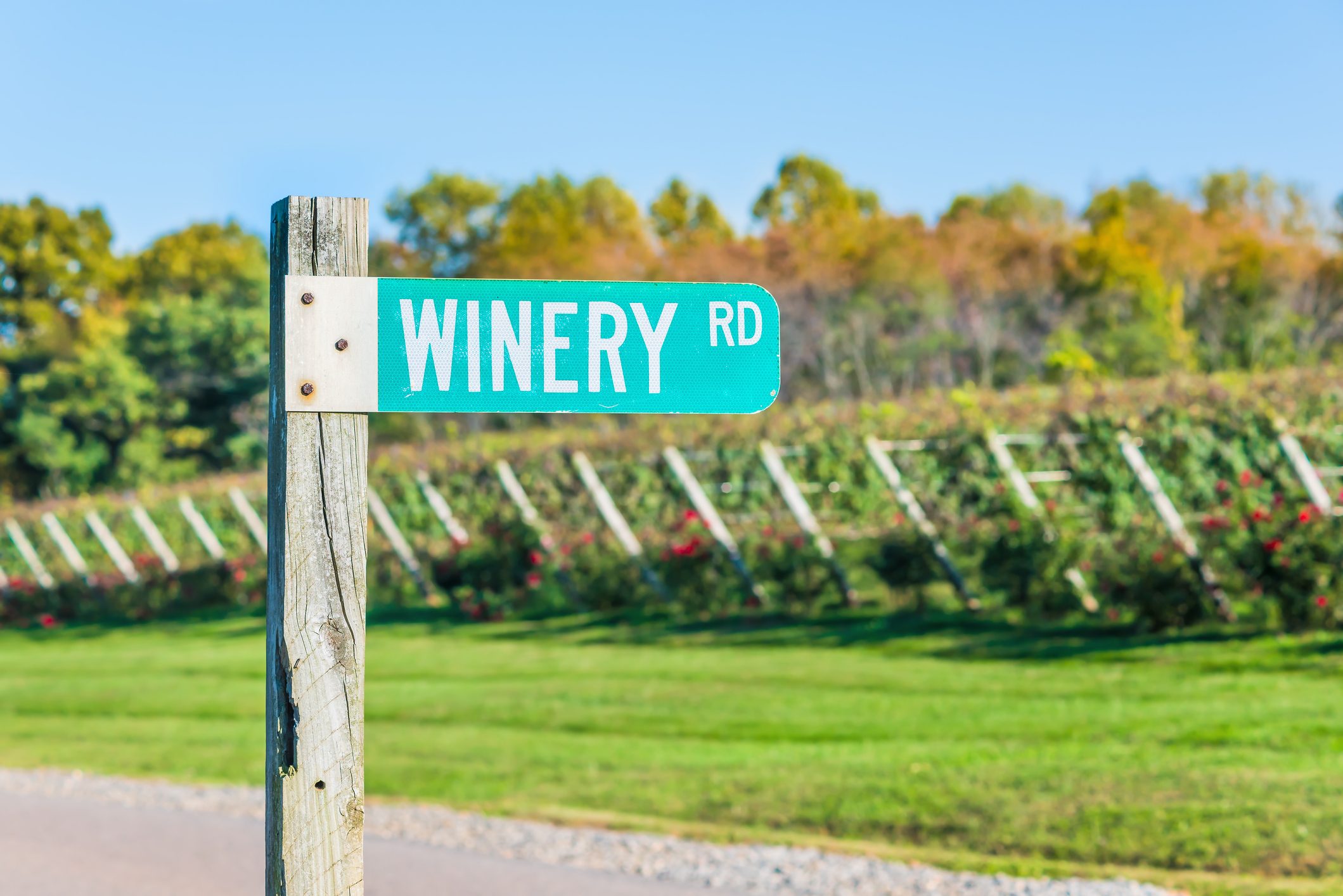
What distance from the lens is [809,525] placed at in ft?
48.0

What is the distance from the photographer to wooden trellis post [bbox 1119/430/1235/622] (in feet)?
37.5

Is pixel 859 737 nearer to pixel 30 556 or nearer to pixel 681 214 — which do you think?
pixel 30 556

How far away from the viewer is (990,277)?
45.6 m

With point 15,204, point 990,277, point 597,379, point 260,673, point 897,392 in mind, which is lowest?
point 260,673

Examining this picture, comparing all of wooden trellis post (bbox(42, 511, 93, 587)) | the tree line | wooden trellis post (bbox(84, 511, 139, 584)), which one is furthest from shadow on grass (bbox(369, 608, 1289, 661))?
the tree line

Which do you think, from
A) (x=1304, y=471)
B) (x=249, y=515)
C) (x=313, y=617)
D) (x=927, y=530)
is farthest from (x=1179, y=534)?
(x=249, y=515)

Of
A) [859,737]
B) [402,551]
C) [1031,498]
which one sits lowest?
[859,737]

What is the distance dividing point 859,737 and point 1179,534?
4.11 m

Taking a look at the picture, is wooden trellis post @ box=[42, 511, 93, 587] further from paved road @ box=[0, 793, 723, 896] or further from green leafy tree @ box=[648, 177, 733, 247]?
green leafy tree @ box=[648, 177, 733, 247]

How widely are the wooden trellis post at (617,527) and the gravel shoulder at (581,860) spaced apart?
324 inches

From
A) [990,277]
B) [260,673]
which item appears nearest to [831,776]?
[260,673]

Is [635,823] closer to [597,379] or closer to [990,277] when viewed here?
[597,379]

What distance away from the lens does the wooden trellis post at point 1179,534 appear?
11.4m

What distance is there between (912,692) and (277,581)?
27.5ft
